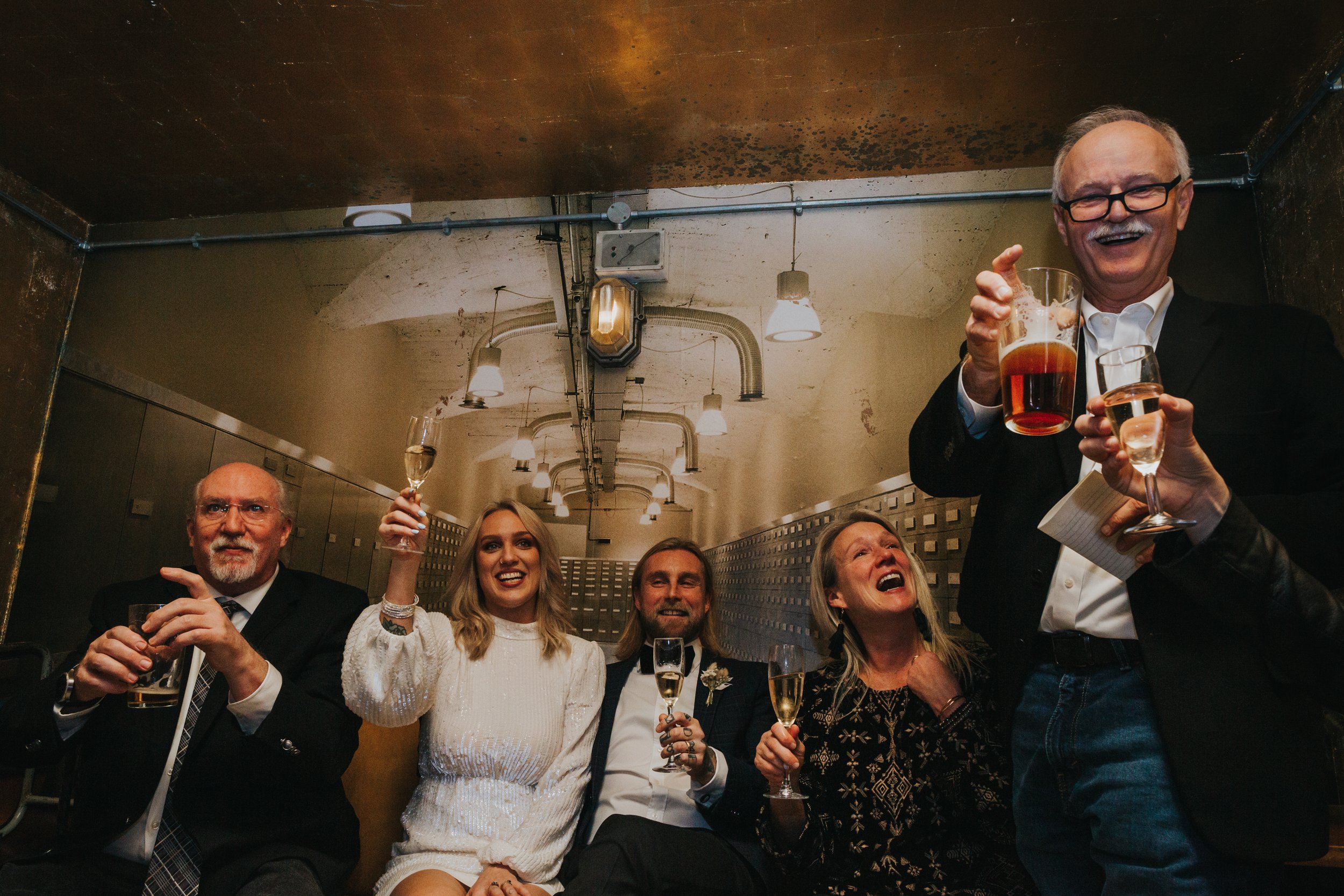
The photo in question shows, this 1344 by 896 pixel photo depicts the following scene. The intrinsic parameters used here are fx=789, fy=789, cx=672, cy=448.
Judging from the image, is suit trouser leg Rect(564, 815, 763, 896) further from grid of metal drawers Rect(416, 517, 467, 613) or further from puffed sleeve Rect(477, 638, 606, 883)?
grid of metal drawers Rect(416, 517, 467, 613)

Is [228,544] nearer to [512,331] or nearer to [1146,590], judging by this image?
[512,331]

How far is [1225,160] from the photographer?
280cm

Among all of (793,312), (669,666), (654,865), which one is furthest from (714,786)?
(793,312)

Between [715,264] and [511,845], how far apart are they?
Answer: 6.93 feet

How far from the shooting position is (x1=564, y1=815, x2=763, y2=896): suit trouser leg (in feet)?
6.14

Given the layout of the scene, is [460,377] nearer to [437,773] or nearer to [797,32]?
[437,773]

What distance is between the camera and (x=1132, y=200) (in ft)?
5.03

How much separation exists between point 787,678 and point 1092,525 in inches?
32.2

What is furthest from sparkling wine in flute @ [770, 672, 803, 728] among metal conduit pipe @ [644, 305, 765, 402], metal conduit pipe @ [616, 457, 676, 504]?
metal conduit pipe @ [644, 305, 765, 402]

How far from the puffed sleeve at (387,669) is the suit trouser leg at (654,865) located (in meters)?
0.59

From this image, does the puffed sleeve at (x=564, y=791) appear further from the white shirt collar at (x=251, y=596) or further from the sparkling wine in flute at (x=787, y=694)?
the white shirt collar at (x=251, y=596)

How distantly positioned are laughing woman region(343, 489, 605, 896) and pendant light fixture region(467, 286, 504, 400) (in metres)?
0.70

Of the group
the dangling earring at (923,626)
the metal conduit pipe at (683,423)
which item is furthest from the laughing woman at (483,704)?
the dangling earring at (923,626)

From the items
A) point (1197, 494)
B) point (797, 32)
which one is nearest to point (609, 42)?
point (797, 32)
